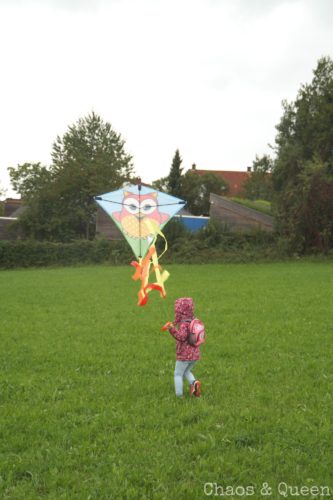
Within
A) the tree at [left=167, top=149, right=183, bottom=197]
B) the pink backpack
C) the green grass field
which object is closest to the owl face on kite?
the pink backpack

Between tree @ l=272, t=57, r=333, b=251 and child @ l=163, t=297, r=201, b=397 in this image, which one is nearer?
child @ l=163, t=297, r=201, b=397

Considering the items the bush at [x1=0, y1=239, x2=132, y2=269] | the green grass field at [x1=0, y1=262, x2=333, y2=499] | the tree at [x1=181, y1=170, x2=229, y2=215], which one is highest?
the tree at [x1=181, y1=170, x2=229, y2=215]

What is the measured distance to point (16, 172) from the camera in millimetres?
55906

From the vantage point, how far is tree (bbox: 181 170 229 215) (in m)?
58.4

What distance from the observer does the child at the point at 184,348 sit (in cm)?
573

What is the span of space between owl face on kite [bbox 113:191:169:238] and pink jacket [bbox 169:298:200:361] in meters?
1.48

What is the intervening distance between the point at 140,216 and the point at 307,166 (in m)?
25.8

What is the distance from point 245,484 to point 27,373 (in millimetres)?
4280

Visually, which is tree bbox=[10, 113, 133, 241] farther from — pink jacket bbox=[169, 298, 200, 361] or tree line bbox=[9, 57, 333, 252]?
pink jacket bbox=[169, 298, 200, 361]

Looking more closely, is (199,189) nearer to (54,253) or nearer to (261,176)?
(261,176)

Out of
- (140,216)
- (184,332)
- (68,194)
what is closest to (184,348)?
(184,332)

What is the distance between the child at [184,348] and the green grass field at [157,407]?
20 cm

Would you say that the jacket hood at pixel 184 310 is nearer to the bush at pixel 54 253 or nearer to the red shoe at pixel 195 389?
the red shoe at pixel 195 389

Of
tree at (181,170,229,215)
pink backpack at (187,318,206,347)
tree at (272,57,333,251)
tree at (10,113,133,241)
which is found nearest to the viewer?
pink backpack at (187,318,206,347)
